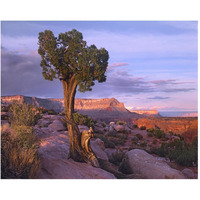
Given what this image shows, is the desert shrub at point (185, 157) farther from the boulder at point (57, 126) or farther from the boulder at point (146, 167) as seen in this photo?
the boulder at point (57, 126)

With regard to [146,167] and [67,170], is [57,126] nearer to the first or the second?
[146,167]

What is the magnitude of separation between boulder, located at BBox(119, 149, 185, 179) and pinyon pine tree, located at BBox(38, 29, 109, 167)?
7.08 ft

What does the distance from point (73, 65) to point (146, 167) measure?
5548 mm

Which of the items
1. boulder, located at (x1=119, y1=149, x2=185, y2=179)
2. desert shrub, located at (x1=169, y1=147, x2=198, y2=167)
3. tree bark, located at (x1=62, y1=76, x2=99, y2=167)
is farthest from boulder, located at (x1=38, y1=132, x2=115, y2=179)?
desert shrub, located at (x1=169, y1=147, x2=198, y2=167)

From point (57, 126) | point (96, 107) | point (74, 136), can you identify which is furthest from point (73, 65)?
point (96, 107)

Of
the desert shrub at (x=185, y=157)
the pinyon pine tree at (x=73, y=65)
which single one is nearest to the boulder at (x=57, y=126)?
the desert shrub at (x=185, y=157)

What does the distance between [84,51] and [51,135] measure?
6.87 m

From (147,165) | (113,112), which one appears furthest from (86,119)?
(113,112)

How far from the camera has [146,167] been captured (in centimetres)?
1011

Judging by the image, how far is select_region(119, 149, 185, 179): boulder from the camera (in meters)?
9.51

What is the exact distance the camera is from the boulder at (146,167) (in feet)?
31.2

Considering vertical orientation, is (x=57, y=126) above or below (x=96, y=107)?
above
